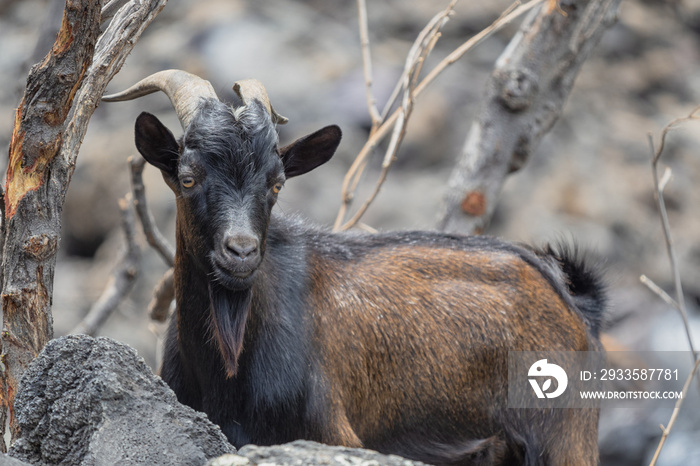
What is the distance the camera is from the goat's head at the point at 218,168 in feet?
15.1

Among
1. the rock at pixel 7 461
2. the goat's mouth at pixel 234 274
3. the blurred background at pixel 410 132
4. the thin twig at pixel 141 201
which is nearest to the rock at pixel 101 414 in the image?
the rock at pixel 7 461

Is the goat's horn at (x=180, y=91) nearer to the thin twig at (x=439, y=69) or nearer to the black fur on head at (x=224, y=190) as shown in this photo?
the black fur on head at (x=224, y=190)

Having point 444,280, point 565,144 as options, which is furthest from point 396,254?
point 565,144

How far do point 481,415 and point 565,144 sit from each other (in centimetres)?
1097

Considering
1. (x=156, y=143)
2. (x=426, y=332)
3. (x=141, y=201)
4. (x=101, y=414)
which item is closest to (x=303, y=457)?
(x=101, y=414)

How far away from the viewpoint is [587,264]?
259 inches

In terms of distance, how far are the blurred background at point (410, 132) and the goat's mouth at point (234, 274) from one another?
8.25 m

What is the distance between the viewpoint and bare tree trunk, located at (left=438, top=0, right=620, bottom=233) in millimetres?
7555

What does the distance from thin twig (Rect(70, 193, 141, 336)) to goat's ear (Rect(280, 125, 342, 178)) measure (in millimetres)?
2065

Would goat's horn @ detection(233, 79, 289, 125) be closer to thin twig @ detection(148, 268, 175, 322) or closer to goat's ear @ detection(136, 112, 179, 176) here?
goat's ear @ detection(136, 112, 179, 176)

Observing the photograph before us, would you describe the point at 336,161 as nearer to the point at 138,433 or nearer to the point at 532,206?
the point at 532,206

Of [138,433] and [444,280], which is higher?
[444,280]

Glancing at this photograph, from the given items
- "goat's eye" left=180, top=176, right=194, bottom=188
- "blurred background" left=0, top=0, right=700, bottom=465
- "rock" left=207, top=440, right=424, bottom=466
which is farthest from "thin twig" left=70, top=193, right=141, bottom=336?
"blurred background" left=0, top=0, right=700, bottom=465

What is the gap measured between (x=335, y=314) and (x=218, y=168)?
1230mm
